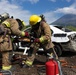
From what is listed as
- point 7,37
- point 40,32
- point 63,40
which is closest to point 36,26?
point 40,32

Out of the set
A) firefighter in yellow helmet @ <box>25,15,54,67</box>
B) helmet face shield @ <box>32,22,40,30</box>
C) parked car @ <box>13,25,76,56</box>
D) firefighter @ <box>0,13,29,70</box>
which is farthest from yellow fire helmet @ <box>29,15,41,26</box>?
parked car @ <box>13,25,76,56</box>

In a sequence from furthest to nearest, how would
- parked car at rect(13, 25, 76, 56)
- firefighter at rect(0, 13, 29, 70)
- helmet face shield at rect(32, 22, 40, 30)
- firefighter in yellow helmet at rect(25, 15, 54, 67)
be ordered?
parked car at rect(13, 25, 76, 56), helmet face shield at rect(32, 22, 40, 30), firefighter in yellow helmet at rect(25, 15, 54, 67), firefighter at rect(0, 13, 29, 70)

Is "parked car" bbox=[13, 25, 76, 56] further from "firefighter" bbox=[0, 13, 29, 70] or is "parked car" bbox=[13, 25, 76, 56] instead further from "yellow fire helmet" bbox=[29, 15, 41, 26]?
"firefighter" bbox=[0, 13, 29, 70]

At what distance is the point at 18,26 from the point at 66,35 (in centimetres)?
368

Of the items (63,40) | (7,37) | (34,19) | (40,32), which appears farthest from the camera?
(63,40)

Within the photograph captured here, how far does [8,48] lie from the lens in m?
7.17

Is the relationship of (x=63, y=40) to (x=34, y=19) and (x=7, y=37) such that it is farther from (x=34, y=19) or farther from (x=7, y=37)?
(x=7, y=37)

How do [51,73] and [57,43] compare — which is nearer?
[51,73]

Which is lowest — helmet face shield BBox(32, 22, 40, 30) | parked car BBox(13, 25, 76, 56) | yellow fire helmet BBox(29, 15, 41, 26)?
parked car BBox(13, 25, 76, 56)

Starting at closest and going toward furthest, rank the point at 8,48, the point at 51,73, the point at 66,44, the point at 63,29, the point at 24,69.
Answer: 1. the point at 51,73
2. the point at 8,48
3. the point at 24,69
4. the point at 66,44
5. the point at 63,29

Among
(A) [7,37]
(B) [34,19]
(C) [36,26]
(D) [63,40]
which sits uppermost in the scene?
(B) [34,19]

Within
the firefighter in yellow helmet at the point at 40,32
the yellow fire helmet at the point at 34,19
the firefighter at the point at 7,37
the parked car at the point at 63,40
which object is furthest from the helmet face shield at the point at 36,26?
the parked car at the point at 63,40

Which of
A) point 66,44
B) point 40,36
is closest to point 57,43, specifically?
point 66,44

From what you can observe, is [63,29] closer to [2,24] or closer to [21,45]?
[21,45]
